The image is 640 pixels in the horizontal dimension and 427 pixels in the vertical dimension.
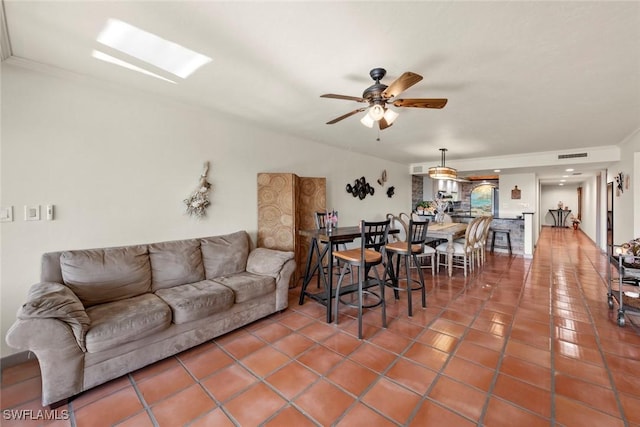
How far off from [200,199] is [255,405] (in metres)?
2.30

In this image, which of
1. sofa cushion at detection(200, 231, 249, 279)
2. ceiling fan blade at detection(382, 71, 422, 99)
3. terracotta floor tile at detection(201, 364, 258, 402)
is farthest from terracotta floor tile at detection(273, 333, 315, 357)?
ceiling fan blade at detection(382, 71, 422, 99)

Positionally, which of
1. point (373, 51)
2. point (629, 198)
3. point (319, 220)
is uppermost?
point (373, 51)

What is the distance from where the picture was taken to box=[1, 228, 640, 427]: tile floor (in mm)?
1621

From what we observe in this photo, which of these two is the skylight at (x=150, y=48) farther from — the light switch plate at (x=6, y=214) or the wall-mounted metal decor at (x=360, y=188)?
the wall-mounted metal decor at (x=360, y=188)

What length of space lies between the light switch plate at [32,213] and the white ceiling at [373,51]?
3.92 feet

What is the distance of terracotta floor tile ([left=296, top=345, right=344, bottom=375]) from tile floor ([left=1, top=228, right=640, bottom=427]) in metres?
0.01

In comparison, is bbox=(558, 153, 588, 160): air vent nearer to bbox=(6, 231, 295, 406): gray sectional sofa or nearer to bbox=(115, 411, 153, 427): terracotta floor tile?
bbox=(6, 231, 295, 406): gray sectional sofa

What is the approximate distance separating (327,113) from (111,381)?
3295mm

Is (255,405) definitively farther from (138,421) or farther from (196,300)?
(196,300)

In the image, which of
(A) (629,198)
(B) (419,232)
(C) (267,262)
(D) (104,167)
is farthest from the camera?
(A) (629,198)

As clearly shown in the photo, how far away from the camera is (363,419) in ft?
5.20

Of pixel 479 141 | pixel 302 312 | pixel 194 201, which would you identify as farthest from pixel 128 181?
pixel 479 141

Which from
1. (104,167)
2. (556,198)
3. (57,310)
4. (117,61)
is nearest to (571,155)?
(117,61)

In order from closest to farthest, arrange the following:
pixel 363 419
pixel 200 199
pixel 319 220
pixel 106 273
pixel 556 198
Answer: pixel 363 419
pixel 106 273
pixel 200 199
pixel 319 220
pixel 556 198
